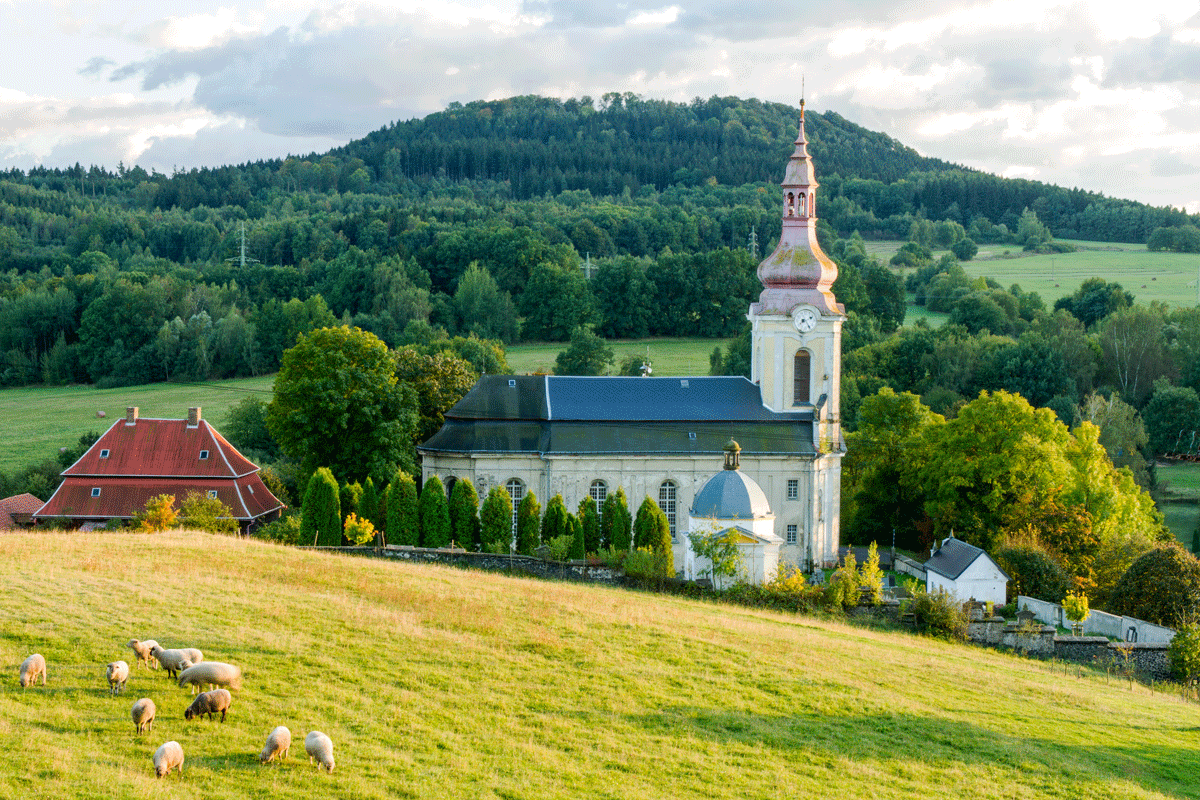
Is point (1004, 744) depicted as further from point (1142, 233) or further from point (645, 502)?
point (1142, 233)

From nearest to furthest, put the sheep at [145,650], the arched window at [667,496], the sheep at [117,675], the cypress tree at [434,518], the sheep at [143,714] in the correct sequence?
the sheep at [143,714] < the sheep at [117,675] < the sheep at [145,650] < the cypress tree at [434,518] < the arched window at [667,496]

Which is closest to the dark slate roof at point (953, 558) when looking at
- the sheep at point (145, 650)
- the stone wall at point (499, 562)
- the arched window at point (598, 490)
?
the arched window at point (598, 490)

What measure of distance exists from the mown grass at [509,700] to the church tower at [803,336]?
1893 centimetres

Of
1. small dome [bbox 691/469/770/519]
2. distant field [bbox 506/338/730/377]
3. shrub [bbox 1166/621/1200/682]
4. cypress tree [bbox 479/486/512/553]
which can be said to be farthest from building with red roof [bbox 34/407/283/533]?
shrub [bbox 1166/621/1200/682]

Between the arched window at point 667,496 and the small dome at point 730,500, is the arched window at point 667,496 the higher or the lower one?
the lower one

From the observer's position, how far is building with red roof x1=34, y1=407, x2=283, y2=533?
50.3 meters

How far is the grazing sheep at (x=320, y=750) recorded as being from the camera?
17.8 m

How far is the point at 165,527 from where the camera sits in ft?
134

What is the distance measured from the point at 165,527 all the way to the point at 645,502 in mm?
16511

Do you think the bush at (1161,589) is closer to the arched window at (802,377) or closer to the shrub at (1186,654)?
the shrub at (1186,654)

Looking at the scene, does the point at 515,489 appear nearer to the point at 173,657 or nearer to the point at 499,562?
the point at 499,562

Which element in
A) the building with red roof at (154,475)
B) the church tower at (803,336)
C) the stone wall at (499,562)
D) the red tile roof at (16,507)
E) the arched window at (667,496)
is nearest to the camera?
the stone wall at (499,562)

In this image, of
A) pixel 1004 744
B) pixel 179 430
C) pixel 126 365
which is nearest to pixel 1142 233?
pixel 126 365

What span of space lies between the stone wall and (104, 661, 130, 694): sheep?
17.5 meters
